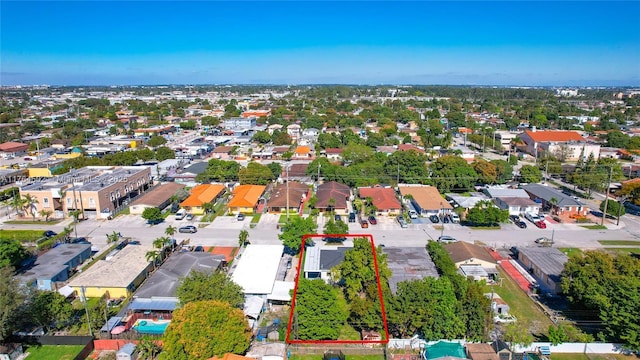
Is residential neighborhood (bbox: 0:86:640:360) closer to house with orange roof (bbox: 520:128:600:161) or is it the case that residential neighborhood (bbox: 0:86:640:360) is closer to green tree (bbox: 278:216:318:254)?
green tree (bbox: 278:216:318:254)

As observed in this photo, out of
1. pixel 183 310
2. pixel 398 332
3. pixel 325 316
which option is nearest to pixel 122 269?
pixel 183 310

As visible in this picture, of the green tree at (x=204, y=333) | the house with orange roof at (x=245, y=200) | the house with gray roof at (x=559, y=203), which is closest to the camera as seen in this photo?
the green tree at (x=204, y=333)

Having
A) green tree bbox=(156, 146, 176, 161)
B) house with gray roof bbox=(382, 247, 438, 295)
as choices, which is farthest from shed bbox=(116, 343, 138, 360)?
green tree bbox=(156, 146, 176, 161)

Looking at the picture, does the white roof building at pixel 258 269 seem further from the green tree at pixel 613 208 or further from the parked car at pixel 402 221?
the green tree at pixel 613 208

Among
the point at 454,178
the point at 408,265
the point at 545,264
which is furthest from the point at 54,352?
the point at 454,178

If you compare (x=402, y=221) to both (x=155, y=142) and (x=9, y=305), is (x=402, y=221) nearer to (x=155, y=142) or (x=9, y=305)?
(x=9, y=305)

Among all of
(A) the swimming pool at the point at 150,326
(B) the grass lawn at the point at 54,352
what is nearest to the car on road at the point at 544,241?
(A) the swimming pool at the point at 150,326
